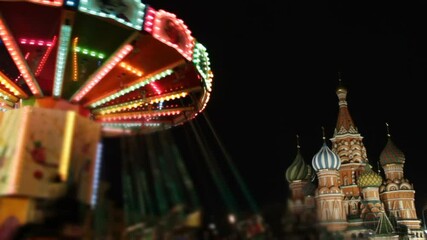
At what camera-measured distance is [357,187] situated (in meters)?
49.7

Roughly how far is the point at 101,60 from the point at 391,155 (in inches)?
1657

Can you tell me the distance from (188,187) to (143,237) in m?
6.00

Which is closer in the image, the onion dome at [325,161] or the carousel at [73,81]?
the carousel at [73,81]

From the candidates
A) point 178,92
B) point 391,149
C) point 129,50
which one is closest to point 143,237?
point 129,50

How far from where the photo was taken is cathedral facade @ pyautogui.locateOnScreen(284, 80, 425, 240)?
1753 inches

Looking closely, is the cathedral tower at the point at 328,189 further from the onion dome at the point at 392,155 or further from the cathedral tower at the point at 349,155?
the onion dome at the point at 392,155

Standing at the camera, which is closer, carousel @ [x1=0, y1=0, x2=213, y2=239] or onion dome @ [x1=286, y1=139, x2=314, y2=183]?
carousel @ [x1=0, y1=0, x2=213, y2=239]

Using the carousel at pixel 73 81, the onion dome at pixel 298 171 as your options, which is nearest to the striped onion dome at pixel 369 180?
the onion dome at pixel 298 171

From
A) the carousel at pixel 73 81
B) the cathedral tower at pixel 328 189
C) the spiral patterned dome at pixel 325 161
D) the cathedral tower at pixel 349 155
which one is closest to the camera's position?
the carousel at pixel 73 81

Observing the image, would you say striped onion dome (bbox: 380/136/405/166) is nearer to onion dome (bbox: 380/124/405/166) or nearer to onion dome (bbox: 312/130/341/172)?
onion dome (bbox: 380/124/405/166)

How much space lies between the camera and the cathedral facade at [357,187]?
44.5 m

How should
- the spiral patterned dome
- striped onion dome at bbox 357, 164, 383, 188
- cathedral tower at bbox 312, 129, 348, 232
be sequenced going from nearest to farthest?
1. cathedral tower at bbox 312, 129, 348, 232
2. the spiral patterned dome
3. striped onion dome at bbox 357, 164, 383, 188

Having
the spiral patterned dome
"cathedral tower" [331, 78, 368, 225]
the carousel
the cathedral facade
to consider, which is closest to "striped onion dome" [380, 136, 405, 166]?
the cathedral facade

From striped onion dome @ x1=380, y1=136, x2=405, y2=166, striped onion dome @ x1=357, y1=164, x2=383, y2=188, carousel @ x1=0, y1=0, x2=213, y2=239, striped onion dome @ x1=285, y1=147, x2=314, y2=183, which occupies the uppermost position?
striped onion dome @ x1=380, y1=136, x2=405, y2=166
